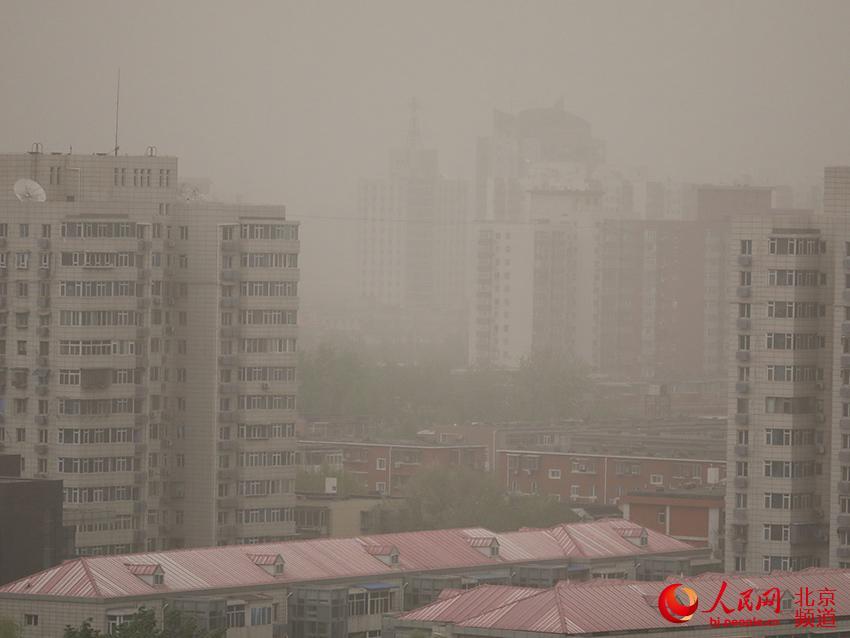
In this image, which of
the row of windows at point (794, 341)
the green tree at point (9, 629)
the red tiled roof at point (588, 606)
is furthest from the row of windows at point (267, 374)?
the red tiled roof at point (588, 606)

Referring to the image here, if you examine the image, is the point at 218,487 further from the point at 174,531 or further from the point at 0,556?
the point at 0,556

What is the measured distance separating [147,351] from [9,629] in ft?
86.8

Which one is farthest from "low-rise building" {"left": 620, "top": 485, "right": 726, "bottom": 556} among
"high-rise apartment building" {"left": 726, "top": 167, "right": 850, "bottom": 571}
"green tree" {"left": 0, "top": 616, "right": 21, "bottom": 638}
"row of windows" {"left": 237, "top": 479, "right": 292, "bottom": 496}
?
"green tree" {"left": 0, "top": 616, "right": 21, "bottom": 638}

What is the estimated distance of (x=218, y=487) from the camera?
9394 centimetres

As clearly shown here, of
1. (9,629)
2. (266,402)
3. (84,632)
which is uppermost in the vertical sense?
(266,402)

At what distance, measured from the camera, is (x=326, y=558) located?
75.2m

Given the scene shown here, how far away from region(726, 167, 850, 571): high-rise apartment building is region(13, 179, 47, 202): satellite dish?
948 inches

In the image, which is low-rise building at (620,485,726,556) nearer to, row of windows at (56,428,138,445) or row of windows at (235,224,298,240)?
row of windows at (235,224,298,240)

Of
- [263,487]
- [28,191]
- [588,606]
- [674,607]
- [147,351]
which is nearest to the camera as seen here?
[674,607]

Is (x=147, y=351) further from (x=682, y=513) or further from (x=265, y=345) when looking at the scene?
(x=682, y=513)

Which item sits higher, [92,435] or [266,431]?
[266,431]

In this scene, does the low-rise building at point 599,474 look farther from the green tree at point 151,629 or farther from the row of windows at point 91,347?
the green tree at point 151,629

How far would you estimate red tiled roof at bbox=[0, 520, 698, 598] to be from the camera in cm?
6919

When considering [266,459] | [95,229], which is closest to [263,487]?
[266,459]
